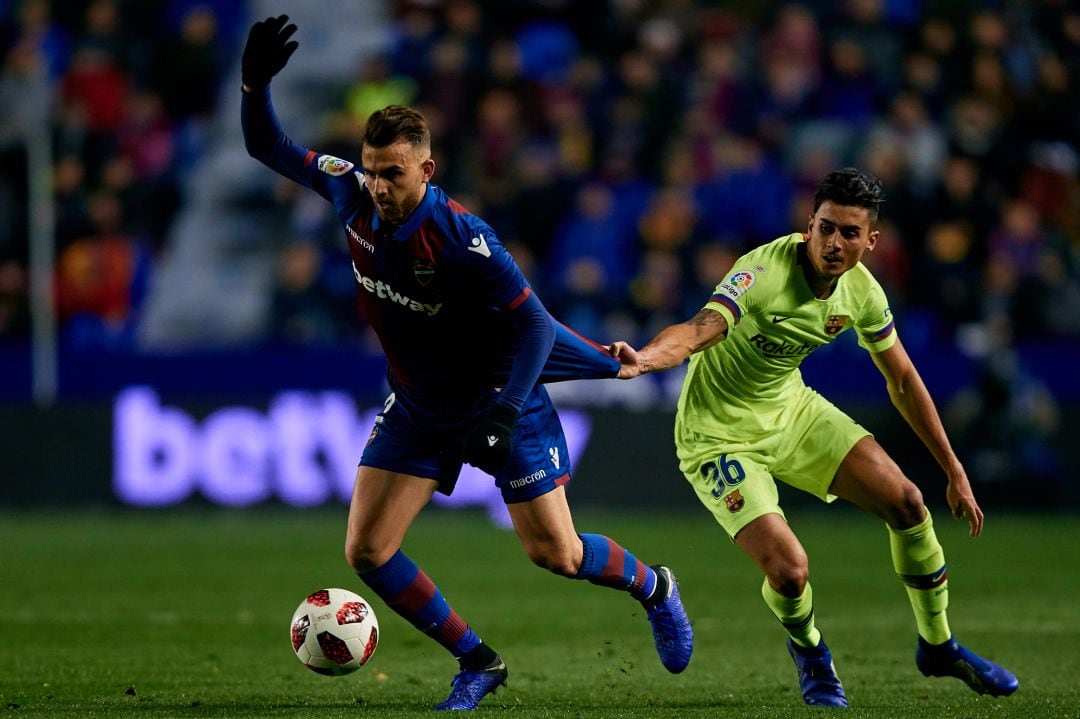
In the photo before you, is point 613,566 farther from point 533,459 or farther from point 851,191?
point 851,191

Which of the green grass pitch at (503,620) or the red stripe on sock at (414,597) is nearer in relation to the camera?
the red stripe on sock at (414,597)

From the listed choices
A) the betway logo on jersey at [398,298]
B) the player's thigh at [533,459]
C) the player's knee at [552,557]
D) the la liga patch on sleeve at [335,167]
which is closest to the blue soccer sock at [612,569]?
the player's knee at [552,557]

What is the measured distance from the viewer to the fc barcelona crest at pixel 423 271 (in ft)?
21.7

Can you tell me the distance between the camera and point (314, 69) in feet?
67.7

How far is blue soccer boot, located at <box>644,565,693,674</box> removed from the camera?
289 inches

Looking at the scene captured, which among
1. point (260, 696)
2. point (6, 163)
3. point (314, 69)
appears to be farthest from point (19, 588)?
Answer: point (314, 69)

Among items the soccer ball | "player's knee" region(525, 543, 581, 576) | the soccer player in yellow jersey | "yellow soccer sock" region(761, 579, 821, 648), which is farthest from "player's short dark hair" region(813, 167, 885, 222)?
the soccer ball

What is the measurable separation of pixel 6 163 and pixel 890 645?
45.3 ft

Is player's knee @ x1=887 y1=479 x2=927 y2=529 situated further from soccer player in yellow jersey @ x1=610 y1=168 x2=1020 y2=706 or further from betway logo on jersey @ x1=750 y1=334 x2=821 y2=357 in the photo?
betway logo on jersey @ x1=750 y1=334 x2=821 y2=357

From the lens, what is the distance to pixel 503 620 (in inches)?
400

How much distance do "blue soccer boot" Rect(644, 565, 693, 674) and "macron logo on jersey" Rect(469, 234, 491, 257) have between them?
1.78 meters

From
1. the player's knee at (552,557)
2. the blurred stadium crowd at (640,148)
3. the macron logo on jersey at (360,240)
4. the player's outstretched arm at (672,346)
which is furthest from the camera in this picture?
the blurred stadium crowd at (640,148)

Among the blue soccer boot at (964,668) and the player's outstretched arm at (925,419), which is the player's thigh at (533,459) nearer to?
the player's outstretched arm at (925,419)

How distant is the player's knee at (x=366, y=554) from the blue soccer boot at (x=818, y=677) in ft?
6.15
